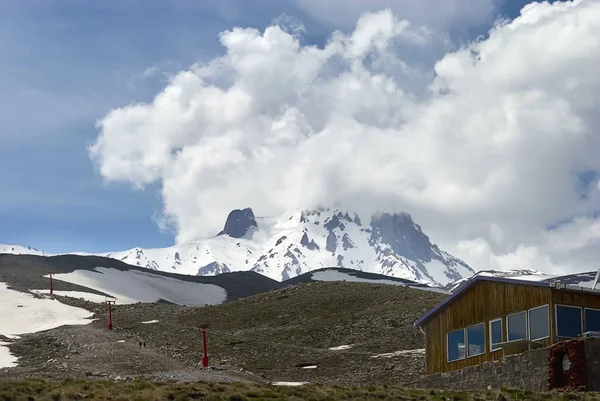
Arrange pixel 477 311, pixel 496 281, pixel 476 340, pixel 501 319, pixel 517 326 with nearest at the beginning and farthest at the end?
pixel 517 326 < pixel 501 319 < pixel 496 281 < pixel 476 340 < pixel 477 311

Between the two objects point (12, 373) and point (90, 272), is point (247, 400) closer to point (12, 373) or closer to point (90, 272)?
point (12, 373)

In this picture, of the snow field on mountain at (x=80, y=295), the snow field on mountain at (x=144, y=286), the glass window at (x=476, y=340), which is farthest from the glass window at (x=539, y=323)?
the snow field on mountain at (x=144, y=286)

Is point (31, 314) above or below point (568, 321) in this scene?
above

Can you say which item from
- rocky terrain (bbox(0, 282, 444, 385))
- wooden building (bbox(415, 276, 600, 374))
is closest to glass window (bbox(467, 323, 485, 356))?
wooden building (bbox(415, 276, 600, 374))

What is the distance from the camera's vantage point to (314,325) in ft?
215

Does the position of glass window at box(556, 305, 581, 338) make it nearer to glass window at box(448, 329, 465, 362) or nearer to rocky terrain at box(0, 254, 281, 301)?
glass window at box(448, 329, 465, 362)

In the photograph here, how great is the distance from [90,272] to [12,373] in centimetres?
9127

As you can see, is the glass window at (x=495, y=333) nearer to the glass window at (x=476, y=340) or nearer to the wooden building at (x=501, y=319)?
the wooden building at (x=501, y=319)

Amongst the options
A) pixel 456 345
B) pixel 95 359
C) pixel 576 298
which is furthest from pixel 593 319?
pixel 95 359

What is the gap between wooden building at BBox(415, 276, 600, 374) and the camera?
32281 mm

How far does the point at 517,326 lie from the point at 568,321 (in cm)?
230

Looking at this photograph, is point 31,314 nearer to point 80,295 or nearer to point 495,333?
point 80,295

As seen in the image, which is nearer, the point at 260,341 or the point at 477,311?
the point at 477,311

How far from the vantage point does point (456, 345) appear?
126 ft
